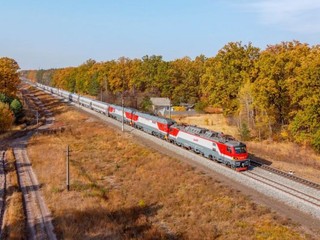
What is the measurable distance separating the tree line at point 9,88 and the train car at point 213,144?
37313 millimetres

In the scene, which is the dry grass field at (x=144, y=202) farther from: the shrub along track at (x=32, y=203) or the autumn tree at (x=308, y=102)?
the autumn tree at (x=308, y=102)

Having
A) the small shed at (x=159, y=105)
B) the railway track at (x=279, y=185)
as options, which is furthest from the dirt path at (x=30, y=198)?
the small shed at (x=159, y=105)

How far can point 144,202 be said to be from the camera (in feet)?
97.4

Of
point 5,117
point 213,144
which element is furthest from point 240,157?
point 5,117

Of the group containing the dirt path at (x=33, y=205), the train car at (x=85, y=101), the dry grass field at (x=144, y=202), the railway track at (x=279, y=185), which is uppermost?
the train car at (x=85, y=101)

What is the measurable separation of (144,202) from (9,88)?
65.7m

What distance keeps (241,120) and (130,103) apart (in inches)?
1825

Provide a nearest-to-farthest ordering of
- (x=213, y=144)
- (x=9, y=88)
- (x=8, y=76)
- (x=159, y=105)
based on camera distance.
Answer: (x=213, y=144) < (x=8, y=76) < (x=9, y=88) < (x=159, y=105)

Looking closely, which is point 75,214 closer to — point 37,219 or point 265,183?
point 37,219

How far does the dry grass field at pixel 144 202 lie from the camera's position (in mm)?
23766

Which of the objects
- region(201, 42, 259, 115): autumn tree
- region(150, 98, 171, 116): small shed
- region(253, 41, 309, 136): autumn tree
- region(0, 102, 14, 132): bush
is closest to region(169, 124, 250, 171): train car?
region(253, 41, 309, 136): autumn tree

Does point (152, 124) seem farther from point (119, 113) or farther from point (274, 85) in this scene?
point (274, 85)

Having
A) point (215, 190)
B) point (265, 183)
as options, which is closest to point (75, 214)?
point (215, 190)

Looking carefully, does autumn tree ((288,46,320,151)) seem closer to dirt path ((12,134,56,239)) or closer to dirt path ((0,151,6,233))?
dirt path ((12,134,56,239))
